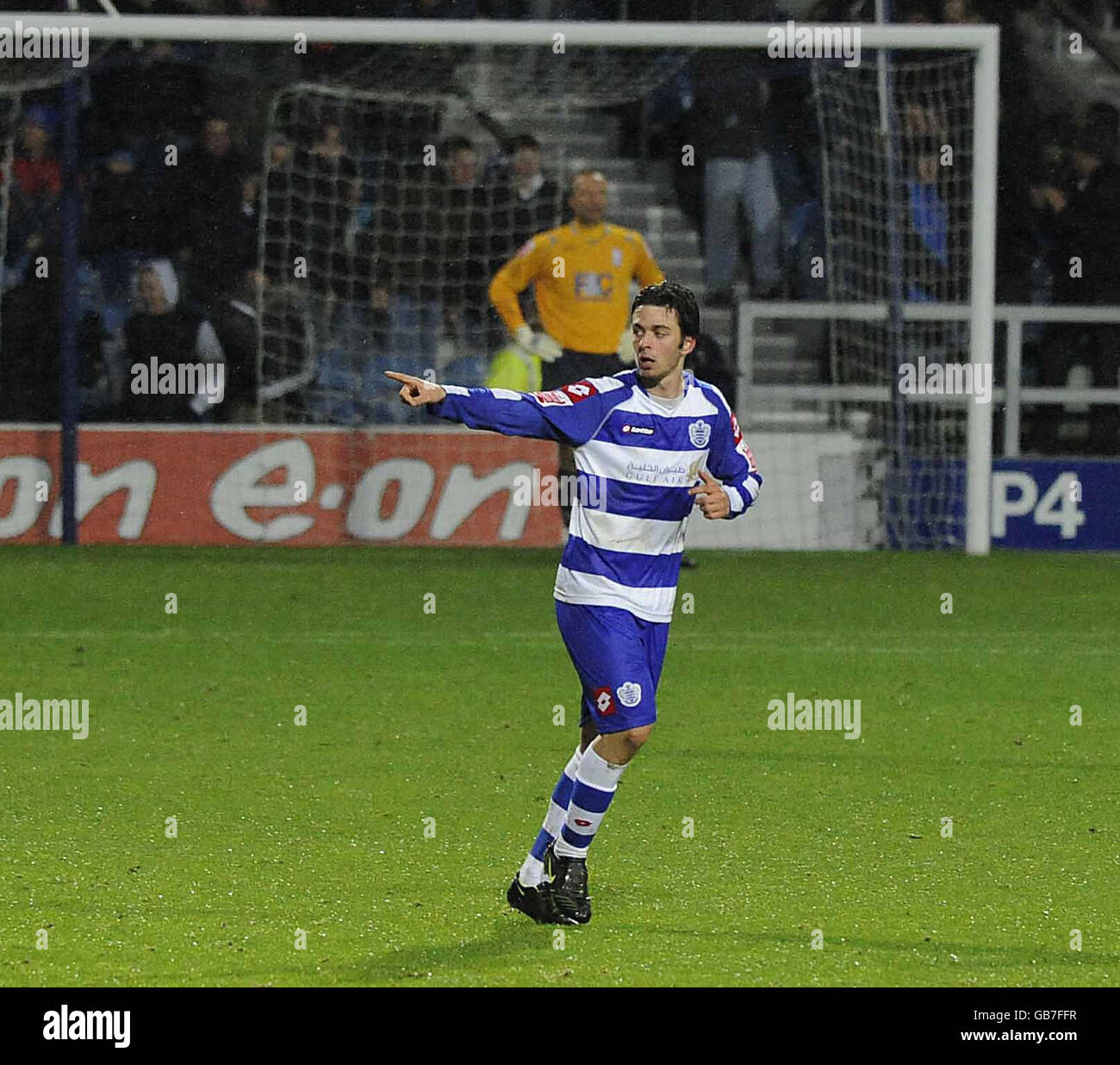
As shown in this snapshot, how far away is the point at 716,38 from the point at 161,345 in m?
4.15

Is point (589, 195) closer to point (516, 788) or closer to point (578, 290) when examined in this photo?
point (578, 290)

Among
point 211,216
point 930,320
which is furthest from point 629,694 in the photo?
point 211,216

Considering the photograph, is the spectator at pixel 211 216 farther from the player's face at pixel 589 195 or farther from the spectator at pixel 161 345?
the player's face at pixel 589 195

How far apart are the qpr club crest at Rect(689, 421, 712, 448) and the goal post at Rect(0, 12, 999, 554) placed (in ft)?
27.8

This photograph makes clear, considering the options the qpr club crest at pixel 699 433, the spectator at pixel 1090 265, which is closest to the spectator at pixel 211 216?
the spectator at pixel 1090 265

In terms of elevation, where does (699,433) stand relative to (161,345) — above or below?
below

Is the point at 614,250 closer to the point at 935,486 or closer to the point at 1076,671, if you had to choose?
the point at 935,486

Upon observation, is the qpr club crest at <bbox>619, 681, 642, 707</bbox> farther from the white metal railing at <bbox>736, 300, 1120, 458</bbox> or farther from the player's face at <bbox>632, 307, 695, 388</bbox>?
the white metal railing at <bbox>736, 300, 1120, 458</bbox>

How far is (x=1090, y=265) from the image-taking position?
1605cm

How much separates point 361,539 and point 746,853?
8557mm

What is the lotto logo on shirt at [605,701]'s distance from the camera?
17.0 ft

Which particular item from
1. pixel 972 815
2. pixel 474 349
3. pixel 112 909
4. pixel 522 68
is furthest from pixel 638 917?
pixel 522 68

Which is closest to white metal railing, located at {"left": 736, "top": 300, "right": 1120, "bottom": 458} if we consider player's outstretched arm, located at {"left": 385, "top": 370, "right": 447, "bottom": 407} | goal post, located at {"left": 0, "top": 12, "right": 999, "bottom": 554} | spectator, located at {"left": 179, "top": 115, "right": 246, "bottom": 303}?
goal post, located at {"left": 0, "top": 12, "right": 999, "bottom": 554}

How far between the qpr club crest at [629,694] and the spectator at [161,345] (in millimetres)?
9778
